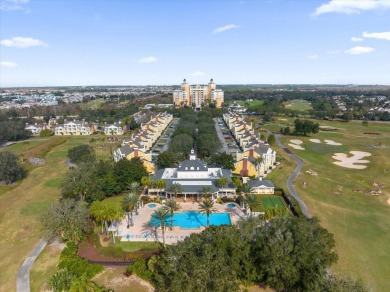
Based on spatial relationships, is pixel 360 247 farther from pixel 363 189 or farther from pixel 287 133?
pixel 287 133

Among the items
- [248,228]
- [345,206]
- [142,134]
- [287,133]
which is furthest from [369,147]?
[248,228]

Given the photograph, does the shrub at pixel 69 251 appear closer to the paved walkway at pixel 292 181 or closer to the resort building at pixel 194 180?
the resort building at pixel 194 180

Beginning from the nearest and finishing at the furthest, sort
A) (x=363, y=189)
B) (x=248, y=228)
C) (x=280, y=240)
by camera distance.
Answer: (x=280, y=240) → (x=248, y=228) → (x=363, y=189)

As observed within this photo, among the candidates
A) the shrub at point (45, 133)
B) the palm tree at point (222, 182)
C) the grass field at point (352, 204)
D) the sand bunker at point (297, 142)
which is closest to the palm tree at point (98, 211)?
the palm tree at point (222, 182)

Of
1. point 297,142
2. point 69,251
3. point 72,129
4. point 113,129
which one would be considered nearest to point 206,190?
point 69,251

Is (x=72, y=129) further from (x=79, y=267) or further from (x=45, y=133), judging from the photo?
(x=79, y=267)

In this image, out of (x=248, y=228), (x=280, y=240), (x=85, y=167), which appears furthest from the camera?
(x=85, y=167)
